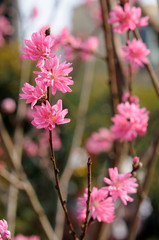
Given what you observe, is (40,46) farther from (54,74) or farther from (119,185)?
(119,185)

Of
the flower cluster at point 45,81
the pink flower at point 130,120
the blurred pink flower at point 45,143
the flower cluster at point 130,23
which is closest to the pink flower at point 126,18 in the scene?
the flower cluster at point 130,23

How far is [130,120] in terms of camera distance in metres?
1.22

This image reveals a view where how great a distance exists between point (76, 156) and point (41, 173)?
2.31ft

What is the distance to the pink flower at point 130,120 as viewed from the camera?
1.21 meters

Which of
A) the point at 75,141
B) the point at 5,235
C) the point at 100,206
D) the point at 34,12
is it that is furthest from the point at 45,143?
the point at 5,235

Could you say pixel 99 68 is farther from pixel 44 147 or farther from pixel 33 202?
pixel 33 202

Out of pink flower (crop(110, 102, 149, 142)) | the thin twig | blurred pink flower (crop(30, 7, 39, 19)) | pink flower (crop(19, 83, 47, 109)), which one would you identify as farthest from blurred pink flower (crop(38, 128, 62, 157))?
pink flower (crop(19, 83, 47, 109))

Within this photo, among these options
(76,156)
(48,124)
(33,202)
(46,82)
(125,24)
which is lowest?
(76,156)

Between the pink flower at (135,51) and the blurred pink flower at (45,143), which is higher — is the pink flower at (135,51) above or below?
above

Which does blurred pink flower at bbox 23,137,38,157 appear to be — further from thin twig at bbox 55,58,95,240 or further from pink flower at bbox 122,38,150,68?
pink flower at bbox 122,38,150,68

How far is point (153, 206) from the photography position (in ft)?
14.2

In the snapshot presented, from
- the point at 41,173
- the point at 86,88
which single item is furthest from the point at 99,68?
the point at 86,88

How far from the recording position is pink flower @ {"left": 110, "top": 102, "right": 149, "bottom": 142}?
121 centimetres

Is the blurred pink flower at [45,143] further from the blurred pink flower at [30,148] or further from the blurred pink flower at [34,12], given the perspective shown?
the blurred pink flower at [34,12]
